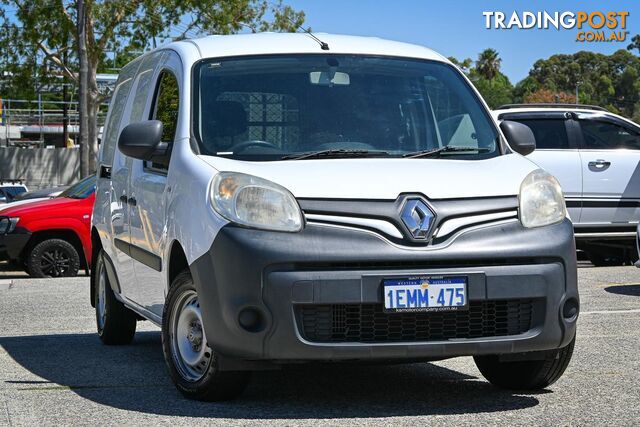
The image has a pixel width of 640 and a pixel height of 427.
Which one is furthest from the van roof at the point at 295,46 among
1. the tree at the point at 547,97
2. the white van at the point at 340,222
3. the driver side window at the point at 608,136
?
the tree at the point at 547,97

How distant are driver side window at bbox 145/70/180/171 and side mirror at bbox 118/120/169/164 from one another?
9 cm

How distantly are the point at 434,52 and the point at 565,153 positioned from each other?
8282mm

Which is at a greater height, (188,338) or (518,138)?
(518,138)

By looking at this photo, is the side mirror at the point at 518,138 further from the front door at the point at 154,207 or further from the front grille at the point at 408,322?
the front door at the point at 154,207

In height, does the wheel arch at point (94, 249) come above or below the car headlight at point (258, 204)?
below

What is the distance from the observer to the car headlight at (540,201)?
6004 millimetres

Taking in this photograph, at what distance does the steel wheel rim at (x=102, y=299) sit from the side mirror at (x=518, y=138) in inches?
128

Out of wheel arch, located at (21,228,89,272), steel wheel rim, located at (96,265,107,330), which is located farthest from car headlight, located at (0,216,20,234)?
steel wheel rim, located at (96,265,107,330)

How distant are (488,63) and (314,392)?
465ft

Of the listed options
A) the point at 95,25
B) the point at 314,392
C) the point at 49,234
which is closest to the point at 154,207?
the point at 314,392

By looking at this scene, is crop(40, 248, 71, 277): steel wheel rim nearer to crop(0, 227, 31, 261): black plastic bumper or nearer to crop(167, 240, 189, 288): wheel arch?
crop(0, 227, 31, 261): black plastic bumper

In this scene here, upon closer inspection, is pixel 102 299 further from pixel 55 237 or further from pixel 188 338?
pixel 55 237

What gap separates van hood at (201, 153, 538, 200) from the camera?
228 inches

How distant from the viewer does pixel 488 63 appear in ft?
479
